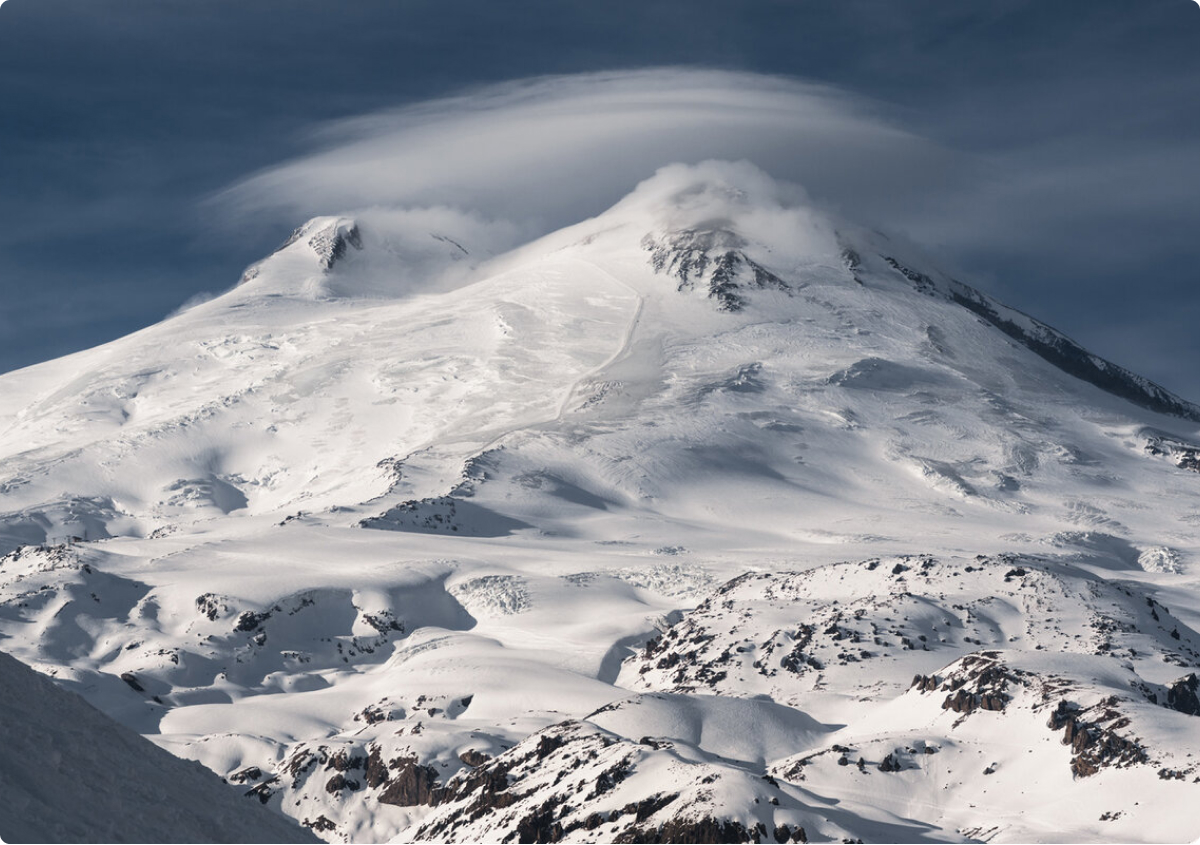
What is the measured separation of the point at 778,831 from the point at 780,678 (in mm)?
77007

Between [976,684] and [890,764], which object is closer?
[890,764]

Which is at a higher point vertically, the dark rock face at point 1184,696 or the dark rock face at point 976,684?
the dark rock face at point 976,684

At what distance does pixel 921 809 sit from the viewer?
109 m

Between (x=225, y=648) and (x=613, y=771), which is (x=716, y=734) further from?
(x=225, y=648)

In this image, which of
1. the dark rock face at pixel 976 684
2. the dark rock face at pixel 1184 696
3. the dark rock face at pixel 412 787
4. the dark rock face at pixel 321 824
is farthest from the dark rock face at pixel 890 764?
the dark rock face at pixel 321 824

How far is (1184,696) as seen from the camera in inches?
5551

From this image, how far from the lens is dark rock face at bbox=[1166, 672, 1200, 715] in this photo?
457ft

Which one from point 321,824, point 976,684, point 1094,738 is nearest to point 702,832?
point 1094,738

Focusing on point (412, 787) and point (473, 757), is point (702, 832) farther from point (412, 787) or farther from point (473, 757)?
point (412, 787)

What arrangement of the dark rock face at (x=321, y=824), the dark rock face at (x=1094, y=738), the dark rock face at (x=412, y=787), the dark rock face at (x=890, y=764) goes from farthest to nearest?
the dark rock face at (x=321, y=824) → the dark rock face at (x=412, y=787) → the dark rock face at (x=890, y=764) → the dark rock face at (x=1094, y=738)

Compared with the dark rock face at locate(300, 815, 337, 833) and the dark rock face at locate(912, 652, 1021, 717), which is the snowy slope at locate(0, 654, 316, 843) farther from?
the dark rock face at locate(912, 652, 1021, 717)

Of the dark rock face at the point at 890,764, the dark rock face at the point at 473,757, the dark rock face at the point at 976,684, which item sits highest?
the dark rock face at the point at 976,684

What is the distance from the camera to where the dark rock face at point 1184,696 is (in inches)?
5487

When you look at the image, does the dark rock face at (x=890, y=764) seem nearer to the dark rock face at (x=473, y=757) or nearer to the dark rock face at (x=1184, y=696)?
the dark rock face at (x=1184, y=696)
